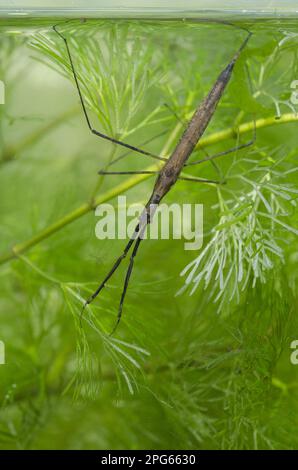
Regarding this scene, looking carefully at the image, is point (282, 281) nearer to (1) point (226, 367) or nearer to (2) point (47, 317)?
(1) point (226, 367)

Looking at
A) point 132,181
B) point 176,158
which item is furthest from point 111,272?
point 176,158

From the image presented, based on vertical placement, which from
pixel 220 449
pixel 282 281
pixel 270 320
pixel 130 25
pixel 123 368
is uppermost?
pixel 130 25

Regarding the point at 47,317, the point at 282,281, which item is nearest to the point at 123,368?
the point at 282,281

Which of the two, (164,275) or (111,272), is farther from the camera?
(164,275)

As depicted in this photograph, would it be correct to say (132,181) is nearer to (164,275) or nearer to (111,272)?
(111,272)

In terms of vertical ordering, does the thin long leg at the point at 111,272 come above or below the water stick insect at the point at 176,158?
below

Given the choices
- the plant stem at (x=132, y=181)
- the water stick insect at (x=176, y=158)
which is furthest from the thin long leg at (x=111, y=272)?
the plant stem at (x=132, y=181)

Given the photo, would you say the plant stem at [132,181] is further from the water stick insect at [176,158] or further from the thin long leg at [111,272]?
the thin long leg at [111,272]

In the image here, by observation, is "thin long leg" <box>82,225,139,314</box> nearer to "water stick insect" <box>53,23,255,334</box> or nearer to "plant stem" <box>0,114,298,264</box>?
"water stick insect" <box>53,23,255,334</box>
